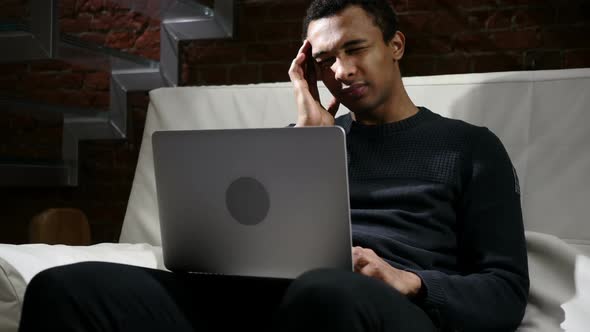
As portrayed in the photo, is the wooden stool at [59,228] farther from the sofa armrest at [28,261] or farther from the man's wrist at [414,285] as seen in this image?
the man's wrist at [414,285]

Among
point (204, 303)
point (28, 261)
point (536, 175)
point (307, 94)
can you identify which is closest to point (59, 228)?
point (28, 261)

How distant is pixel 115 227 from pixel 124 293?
6.15 feet

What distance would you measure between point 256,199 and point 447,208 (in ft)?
1.63

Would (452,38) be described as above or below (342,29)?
below

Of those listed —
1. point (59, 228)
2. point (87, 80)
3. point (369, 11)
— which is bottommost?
point (59, 228)

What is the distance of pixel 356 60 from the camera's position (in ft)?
5.29

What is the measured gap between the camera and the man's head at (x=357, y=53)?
1603 mm

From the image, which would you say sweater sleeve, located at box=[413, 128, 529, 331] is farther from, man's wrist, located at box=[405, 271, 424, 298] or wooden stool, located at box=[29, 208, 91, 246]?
wooden stool, located at box=[29, 208, 91, 246]

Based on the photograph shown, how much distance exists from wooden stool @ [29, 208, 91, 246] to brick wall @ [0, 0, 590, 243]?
0.71 meters

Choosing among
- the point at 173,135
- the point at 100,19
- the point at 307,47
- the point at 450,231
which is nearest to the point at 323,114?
the point at 307,47

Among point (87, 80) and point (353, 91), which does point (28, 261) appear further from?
point (87, 80)

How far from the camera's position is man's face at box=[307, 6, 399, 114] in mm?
1602

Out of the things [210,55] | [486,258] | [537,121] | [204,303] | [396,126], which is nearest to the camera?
[204,303]

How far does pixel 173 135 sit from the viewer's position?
47.1 inches
